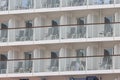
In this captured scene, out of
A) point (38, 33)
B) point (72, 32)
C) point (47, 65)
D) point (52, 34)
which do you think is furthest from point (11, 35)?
point (72, 32)

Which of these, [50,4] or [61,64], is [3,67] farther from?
[50,4]

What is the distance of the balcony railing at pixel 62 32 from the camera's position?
4388 centimetres

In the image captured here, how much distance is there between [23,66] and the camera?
4541 cm

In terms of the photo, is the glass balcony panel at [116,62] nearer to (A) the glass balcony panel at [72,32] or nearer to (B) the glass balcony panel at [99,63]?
(B) the glass balcony panel at [99,63]

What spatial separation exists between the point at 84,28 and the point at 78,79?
3358 millimetres

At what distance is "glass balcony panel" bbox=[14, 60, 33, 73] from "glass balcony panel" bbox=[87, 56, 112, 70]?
4082 millimetres

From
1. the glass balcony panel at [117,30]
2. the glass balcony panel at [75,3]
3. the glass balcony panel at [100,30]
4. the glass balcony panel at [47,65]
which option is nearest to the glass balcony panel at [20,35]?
the glass balcony panel at [47,65]

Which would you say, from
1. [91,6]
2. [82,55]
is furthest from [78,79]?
[91,6]

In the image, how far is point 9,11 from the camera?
46.3 metres

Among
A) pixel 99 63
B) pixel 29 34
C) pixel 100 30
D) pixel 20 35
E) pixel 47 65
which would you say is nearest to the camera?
pixel 99 63

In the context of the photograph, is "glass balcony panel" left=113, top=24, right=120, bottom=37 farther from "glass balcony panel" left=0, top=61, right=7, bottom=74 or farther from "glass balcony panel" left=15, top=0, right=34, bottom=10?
"glass balcony panel" left=0, top=61, right=7, bottom=74

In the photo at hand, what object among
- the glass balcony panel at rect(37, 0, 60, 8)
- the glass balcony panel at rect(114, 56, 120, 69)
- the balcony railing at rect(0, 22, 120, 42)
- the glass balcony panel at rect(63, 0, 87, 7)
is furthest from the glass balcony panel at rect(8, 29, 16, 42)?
the glass balcony panel at rect(114, 56, 120, 69)

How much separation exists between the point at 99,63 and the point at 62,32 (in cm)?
329

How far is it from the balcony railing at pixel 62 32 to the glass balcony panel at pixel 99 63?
4.64 ft
